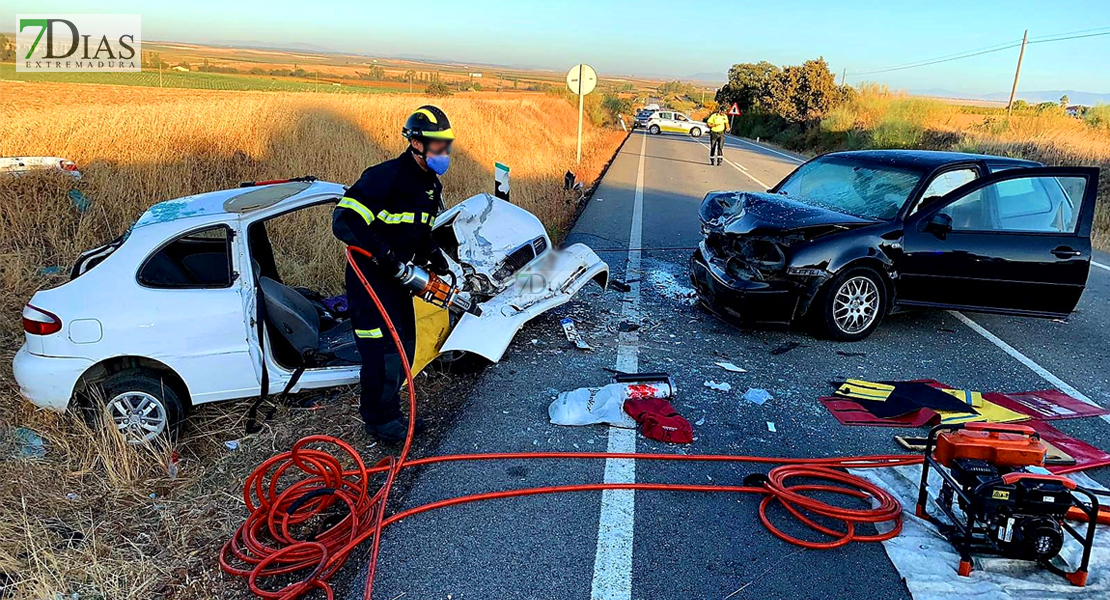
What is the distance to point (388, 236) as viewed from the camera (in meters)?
3.82

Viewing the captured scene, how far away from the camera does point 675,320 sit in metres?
6.34

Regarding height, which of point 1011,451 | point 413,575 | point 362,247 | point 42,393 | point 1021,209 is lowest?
point 413,575

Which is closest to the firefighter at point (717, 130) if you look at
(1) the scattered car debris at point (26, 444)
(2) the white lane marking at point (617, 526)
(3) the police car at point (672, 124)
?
(2) the white lane marking at point (617, 526)

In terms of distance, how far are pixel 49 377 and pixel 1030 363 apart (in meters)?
7.09

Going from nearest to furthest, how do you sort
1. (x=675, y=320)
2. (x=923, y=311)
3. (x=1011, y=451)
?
(x=1011, y=451) < (x=675, y=320) < (x=923, y=311)

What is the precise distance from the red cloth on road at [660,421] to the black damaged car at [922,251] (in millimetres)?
1676

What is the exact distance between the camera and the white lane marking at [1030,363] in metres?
4.89

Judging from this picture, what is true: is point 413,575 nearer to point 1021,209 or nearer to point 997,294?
point 997,294

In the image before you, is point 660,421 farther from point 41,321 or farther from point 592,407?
point 41,321

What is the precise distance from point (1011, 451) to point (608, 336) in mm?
3374

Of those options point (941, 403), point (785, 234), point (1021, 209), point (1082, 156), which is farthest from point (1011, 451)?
point (1082, 156)

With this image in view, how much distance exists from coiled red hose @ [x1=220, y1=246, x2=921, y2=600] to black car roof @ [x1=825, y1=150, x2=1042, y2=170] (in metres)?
3.40

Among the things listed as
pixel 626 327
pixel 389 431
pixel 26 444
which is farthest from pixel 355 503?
pixel 626 327

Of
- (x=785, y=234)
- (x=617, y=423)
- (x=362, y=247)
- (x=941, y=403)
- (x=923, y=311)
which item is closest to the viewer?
(x=362, y=247)
